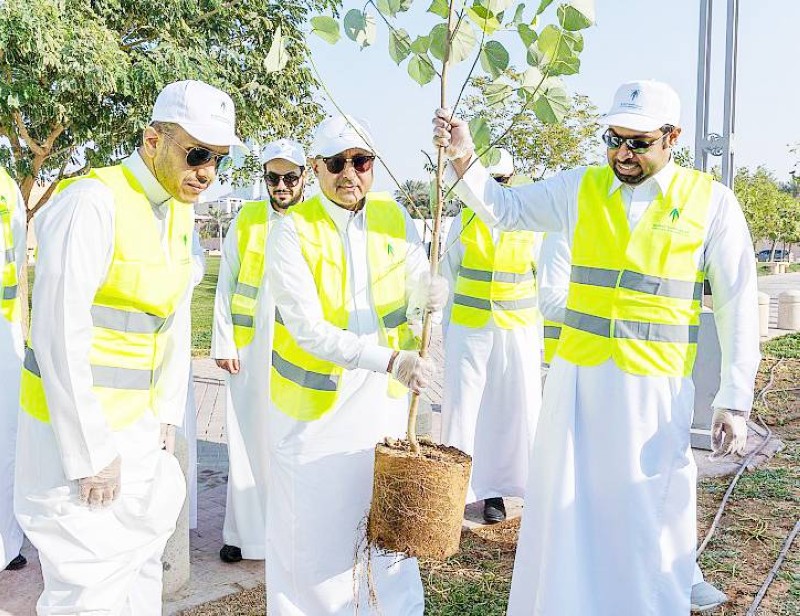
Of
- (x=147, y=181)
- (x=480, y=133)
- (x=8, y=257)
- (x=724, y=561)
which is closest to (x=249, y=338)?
(x=8, y=257)

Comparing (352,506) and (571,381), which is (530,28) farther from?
(352,506)

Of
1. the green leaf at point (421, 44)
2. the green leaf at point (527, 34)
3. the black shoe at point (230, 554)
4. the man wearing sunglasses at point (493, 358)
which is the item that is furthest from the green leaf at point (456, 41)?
the black shoe at point (230, 554)

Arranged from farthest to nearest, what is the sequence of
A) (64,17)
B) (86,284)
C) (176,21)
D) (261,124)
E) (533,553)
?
(261,124)
(176,21)
(64,17)
(533,553)
(86,284)

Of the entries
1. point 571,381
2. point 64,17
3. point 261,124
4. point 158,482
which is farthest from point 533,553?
point 261,124

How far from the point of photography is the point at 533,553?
3.47 m

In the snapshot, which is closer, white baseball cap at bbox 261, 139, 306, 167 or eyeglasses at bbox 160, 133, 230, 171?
eyeglasses at bbox 160, 133, 230, 171

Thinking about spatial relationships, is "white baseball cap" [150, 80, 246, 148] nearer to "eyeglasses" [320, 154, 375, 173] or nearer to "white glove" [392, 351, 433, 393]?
"eyeglasses" [320, 154, 375, 173]

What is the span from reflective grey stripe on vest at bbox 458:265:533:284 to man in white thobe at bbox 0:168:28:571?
8.70 feet

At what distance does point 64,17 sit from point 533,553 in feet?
26.2

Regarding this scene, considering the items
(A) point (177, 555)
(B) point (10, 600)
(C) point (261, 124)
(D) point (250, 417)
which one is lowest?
(B) point (10, 600)

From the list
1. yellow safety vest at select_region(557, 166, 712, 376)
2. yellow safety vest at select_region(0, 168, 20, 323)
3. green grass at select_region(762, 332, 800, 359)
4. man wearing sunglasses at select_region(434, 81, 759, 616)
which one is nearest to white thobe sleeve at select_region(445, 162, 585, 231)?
man wearing sunglasses at select_region(434, 81, 759, 616)

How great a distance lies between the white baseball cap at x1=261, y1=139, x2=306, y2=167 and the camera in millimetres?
4574

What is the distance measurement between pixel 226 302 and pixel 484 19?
2440 mm

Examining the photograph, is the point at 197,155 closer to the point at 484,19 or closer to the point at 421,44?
the point at 421,44
